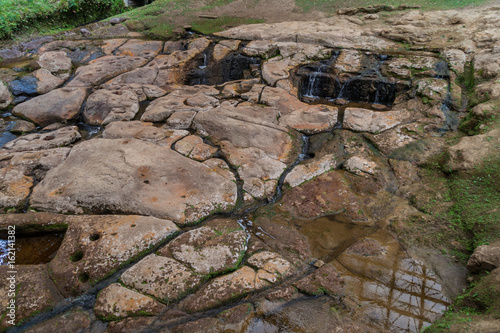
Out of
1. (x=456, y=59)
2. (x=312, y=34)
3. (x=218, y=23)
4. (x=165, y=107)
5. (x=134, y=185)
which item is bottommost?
(x=134, y=185)

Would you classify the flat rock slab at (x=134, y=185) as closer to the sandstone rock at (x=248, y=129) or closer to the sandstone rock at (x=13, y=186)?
the sandstone rock at (x=13, y=186)

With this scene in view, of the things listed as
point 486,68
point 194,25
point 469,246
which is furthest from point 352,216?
point 194,25

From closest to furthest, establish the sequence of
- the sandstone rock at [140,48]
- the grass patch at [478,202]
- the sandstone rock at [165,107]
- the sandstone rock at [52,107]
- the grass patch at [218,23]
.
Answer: the grass patch at [478,202]
the sandstone rock at [165,107]
the sandstone rock at [52,107]
the sandstone rock at [140,48]
the grass patch at [218,23]

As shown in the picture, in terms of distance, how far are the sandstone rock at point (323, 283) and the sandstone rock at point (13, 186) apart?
333 centimetres

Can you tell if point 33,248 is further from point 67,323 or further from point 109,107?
point 109,107

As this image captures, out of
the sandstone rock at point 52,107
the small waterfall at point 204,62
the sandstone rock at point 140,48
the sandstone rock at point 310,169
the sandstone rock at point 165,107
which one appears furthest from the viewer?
the sandstone rock at point 140,48

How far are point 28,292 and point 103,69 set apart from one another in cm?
518

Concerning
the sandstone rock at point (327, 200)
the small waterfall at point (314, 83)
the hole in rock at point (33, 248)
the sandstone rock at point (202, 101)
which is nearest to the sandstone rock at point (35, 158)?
the hole in rock at point (33, 248)

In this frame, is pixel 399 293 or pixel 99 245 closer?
pixel 399 293

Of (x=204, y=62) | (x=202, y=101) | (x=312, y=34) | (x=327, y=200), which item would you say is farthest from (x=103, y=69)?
(x=327, y=200)

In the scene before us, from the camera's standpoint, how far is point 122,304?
2.62 meters

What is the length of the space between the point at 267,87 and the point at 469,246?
4077mm

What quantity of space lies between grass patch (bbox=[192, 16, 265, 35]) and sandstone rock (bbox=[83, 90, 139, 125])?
144 inches

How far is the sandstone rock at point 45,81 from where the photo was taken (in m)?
6.17
